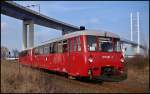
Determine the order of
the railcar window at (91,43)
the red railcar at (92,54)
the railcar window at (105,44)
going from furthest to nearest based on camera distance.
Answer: the railcar window at (105,44)
the railcar window at (91,43)
the red railcar at (92,54)

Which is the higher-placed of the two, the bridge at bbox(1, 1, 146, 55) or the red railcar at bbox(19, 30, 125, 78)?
the bridge at bbox(1, 1, 146, 55)

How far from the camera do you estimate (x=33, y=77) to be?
54.5ft

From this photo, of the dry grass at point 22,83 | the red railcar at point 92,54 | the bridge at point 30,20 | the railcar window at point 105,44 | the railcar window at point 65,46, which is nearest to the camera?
the dry grass at point 22,83

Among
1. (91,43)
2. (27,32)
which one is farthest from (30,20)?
(91,43)

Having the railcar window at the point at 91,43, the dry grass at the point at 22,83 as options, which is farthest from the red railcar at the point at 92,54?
the dry grass at the point at 22,83

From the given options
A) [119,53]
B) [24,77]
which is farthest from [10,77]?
[119,53]

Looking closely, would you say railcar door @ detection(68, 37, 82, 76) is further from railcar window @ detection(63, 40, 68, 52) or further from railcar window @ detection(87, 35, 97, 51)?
railcar window @ detection(63, 40, 68, 52)

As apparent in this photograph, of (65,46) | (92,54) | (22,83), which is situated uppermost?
(65,46)

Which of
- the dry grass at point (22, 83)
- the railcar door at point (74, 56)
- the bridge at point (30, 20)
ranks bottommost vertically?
the dry grass at point (22, 83)

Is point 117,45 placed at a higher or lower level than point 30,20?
lower

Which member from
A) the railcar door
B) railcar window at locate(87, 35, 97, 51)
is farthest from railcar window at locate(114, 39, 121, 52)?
the railcar door

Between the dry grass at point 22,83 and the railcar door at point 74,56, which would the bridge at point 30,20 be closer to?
the railcar door at point 74,56

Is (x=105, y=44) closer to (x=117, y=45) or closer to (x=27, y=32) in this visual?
(x=117, y=45)

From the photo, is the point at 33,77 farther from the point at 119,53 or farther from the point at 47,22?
the point at 47,22
